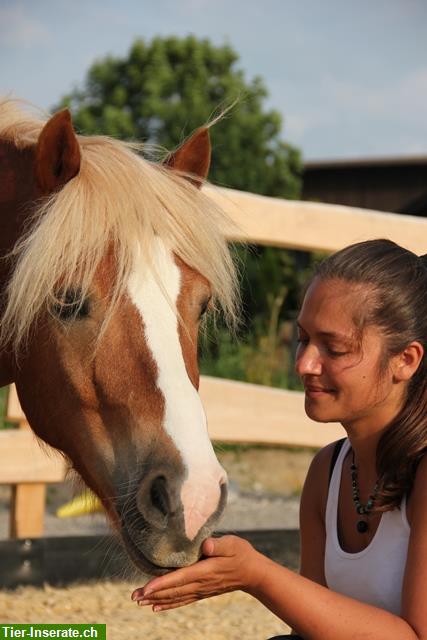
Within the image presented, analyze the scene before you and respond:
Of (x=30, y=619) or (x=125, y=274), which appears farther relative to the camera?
(x=30, y=619)

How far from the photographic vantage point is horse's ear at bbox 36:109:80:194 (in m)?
2.03

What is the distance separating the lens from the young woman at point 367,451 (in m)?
1.62

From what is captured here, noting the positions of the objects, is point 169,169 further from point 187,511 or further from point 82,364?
point 187,511

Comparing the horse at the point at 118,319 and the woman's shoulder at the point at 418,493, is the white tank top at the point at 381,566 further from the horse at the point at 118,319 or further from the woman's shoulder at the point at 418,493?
the horse at the point at 118,319

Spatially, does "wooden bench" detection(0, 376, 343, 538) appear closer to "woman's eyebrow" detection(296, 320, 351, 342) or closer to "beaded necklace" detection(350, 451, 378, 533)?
"beaded necklace" detection(350, 451, 378, 533)

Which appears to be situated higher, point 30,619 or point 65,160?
point 65,160

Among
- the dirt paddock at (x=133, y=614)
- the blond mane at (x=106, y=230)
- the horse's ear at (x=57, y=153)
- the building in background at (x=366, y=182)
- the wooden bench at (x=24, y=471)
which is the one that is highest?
the horse's ear at (x=57, y=153)

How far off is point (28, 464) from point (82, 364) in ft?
6.45

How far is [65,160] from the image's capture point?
210cm

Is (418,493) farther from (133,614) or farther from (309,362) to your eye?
(133,614)

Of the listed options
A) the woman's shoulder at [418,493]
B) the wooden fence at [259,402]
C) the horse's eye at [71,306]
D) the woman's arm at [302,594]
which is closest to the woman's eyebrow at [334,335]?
the woman's shoulder at [418,493]

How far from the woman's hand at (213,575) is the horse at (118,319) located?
0.26 ft

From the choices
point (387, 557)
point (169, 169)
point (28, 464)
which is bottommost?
point (28, 464)

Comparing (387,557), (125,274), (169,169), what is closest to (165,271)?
(125,274)
